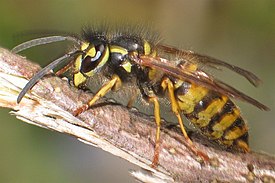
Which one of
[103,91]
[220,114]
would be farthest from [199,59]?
[103,91]

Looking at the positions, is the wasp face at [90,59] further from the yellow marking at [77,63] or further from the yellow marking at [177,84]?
the yellow marking at [177,84]

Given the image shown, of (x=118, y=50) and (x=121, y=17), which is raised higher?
(x=118, y=50)

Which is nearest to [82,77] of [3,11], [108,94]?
[108,94]

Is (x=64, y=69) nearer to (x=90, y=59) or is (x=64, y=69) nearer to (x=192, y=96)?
(x=90, y=59)

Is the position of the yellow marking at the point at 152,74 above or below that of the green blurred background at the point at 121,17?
above

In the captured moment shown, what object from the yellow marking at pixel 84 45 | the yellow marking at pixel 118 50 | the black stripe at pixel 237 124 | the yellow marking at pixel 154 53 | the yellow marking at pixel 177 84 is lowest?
the black stripe at pixel 237 124

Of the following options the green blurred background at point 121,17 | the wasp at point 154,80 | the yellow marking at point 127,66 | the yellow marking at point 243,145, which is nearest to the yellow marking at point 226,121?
the wasp at point 154,80

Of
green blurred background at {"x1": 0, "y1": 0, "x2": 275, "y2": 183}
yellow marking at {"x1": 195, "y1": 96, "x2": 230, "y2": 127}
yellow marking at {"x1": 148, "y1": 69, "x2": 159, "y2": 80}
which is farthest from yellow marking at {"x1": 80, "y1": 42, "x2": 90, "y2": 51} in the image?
green blurred background at {"x1": 0, "y1": 0, "x2": 275, "y2": 183}
